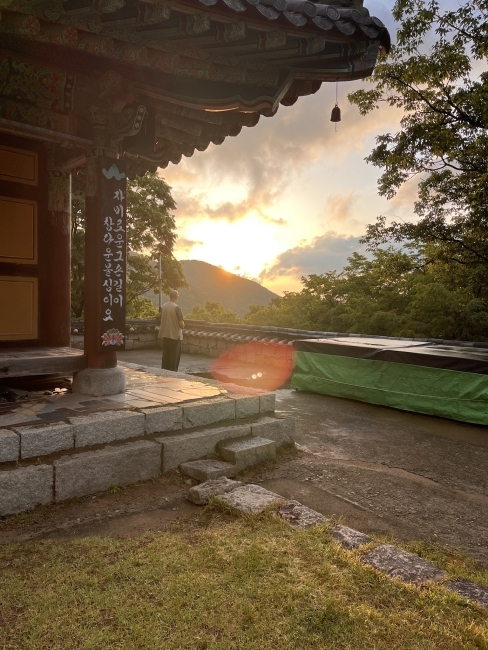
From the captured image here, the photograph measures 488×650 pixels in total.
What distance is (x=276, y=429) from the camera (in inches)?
232

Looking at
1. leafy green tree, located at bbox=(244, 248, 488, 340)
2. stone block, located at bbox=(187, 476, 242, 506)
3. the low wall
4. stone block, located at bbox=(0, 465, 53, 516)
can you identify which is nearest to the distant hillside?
leafy green tree, located at bbox=(244, 248, 488, 340)

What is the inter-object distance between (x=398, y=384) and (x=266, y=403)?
3.47 m

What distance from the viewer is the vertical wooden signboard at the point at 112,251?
5.70 meters

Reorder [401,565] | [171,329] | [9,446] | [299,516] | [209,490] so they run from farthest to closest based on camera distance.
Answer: [171,329] → [209,490] → [9,446] → [299,516] → [401,565]

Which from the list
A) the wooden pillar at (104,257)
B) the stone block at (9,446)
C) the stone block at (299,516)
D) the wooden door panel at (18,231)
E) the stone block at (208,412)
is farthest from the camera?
the wooden door panel at (18,231)

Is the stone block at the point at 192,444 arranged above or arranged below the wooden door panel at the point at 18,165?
below

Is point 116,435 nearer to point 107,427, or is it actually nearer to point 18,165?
point 107,427

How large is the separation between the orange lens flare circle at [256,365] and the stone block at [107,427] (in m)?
6.06

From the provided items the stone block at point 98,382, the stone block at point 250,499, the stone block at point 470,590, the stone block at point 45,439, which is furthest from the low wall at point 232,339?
the stone block at point 45,439

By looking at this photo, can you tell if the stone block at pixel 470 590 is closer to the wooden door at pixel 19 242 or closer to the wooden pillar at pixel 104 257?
the wooden pillar at pixel 104 257

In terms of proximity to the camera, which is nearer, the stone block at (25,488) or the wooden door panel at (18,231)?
the stone block at (25,488)

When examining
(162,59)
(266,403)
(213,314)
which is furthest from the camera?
(213,314)

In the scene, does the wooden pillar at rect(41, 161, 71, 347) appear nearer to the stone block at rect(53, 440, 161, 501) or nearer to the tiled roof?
the tiled roof

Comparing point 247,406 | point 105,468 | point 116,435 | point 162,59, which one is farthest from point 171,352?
point 162,59
